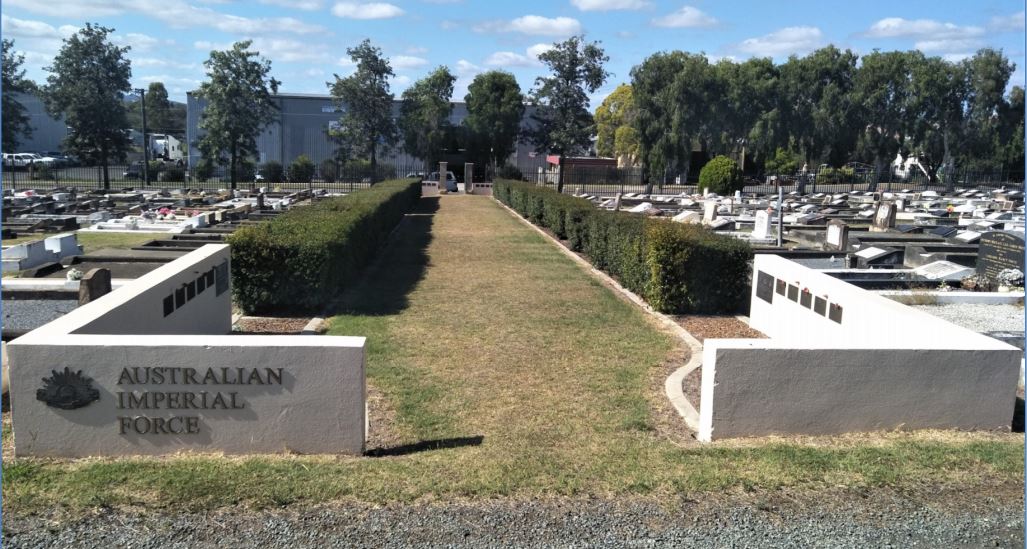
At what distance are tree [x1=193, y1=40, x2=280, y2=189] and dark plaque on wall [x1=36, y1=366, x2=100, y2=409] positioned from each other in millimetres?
44008

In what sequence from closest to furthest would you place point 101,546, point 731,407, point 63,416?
point 101,546
point 63,416
point 731,407

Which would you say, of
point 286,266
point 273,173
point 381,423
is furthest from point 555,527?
point 273,173

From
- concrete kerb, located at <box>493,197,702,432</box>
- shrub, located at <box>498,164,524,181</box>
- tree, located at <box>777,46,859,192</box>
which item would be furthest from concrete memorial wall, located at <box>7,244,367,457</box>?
tree, located at <box>777,46,859,192</box>

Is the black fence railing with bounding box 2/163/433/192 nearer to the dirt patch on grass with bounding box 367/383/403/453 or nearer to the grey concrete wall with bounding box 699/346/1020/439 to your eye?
the dirt patch on grass with bounding box 367/383/403/453

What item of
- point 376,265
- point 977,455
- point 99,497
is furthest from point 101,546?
point 376,265

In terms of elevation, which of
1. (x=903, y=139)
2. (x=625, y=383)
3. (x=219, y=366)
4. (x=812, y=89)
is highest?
(x=812, y=89)

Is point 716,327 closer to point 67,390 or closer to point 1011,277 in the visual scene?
point 1011,277

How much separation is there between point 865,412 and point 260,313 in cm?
770

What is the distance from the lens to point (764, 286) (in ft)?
32.2

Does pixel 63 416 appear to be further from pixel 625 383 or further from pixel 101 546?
pixel 625 383

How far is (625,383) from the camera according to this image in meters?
7.28

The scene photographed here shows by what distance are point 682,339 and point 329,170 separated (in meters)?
45.5

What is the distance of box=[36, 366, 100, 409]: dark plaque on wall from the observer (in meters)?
4.94

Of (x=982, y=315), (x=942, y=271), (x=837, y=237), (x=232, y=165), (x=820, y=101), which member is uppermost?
(x=820, y=101)
